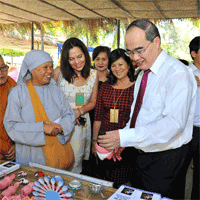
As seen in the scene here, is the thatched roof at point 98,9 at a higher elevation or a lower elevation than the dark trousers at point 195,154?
higher

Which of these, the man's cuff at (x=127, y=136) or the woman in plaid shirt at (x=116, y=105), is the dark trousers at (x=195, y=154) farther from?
the man's cuff at (x=127, y=136)

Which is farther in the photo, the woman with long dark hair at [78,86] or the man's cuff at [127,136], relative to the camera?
the woman with long dark hair at [78,86]

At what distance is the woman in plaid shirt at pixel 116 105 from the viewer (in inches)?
72.7

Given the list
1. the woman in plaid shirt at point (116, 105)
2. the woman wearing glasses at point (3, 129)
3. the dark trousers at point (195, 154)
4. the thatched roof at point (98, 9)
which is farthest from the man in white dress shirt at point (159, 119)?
the thatched roof at point (98, 9)

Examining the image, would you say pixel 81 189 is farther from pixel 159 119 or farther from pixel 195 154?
pixel 195 154

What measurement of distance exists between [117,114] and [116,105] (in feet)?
0.27

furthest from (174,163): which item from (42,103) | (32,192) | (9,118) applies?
(9,118)

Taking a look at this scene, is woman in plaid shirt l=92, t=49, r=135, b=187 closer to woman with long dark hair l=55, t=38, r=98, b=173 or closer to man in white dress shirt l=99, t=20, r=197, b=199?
woman with long dark hair l=55, t=38, r=98, b=173

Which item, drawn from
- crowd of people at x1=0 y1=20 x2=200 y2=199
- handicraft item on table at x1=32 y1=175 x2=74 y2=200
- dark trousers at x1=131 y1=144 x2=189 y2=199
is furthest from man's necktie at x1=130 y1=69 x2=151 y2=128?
handicraft item on table at x1=32 y1=175 x2=74 y2=200

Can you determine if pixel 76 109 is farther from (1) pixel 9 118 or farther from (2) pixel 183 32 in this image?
(2) pixel 183 32

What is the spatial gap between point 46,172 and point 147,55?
35.5 inches

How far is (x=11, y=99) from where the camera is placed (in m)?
1.56

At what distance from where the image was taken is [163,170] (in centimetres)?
132

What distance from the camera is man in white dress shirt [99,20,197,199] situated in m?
1.15
